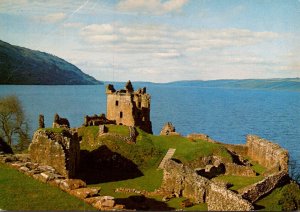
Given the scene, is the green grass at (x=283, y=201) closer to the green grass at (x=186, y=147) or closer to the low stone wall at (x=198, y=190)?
the low stone wall at (x=198, y=190)

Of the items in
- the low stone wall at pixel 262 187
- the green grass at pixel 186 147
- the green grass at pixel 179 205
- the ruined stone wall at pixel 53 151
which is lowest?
the green grass at pixel 179 205

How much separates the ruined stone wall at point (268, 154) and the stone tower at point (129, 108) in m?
16.3

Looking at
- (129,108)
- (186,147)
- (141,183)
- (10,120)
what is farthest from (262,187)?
(10,120)

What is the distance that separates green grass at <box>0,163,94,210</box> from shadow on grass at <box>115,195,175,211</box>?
947cm

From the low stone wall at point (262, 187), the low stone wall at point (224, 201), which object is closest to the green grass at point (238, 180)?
the low stone wall at point (262, 187)

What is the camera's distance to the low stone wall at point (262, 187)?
28.4 meters

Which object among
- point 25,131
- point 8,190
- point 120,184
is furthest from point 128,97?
point 8,190

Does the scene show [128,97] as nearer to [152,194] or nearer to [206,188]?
[152,194]

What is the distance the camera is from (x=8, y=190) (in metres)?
17.3

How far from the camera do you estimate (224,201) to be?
2466cm

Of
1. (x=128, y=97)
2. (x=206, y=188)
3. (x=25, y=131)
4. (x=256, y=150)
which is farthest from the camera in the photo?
(x=25, y=131)

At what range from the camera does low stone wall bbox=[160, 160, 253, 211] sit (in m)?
23.6

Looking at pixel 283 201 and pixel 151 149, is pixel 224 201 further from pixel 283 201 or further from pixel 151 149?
pixel 151 149

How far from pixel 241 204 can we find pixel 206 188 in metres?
4.88
